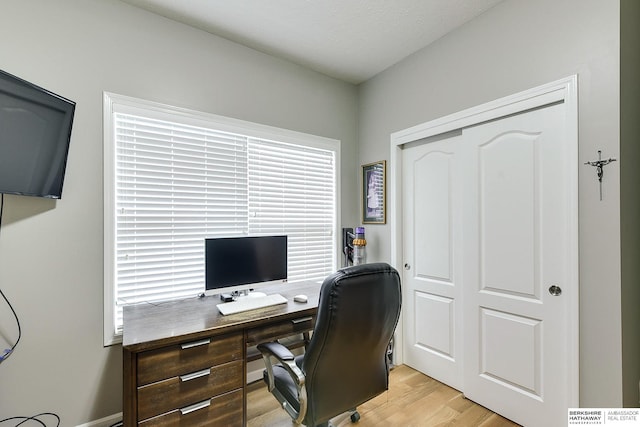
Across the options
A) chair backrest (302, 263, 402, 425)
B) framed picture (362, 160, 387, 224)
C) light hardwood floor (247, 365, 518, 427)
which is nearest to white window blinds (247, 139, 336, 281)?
framed picture (362, 160, 387, 224)

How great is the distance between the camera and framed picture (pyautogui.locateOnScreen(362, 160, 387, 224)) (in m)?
2.90

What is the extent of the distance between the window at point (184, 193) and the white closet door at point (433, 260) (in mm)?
991

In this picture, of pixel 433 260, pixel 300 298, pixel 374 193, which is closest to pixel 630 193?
pixel 433 260

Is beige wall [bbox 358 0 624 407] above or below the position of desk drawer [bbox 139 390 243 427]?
above

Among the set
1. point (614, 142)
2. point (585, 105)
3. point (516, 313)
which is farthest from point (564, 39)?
point (516, 313)

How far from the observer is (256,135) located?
2.51 m

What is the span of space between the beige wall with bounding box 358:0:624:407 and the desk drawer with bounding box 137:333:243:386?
199 centimetres

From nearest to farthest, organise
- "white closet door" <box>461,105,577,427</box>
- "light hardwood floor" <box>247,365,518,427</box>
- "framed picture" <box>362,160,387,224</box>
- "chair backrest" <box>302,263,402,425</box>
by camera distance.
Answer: "chair backrest" <box>302,263,402,425</box> < "white closet door" <box>461,105,577,427</box> < "light hardwood floor" <box>247,365,518,427</box> < "framed picture" <box>362,160,387,224</box>

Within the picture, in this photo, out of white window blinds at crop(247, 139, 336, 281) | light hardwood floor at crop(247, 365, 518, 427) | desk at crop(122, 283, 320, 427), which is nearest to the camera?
desk at crop(122, 283, 320, 427)

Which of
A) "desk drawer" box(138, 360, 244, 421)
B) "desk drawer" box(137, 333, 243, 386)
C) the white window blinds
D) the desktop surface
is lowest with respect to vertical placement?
"desk drawer" box(138, 360, 244, 421)

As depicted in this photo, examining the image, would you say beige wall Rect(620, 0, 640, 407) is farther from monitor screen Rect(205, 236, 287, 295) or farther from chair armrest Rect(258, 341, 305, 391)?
monitor screen Rect(205, 236, 287, 295)

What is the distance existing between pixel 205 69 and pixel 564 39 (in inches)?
95.4

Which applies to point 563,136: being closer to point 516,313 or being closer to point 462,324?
point 516,313

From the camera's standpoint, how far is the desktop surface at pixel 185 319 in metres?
1.43
